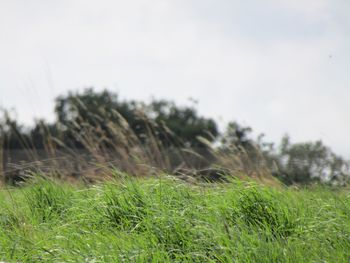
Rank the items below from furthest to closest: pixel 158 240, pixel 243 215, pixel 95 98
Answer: pixel 95 98 < pixel 243 215 < pixel 158 240

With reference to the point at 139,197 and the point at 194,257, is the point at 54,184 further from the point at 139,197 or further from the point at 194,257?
the point at 194,257

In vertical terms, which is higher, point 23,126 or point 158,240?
point 23,126

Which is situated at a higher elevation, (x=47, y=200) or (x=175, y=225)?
(x=47, y=200)

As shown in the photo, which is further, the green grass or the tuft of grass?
the tuft of grass

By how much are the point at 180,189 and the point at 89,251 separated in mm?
1157

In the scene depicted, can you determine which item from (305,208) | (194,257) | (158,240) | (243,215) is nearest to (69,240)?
(158,240)

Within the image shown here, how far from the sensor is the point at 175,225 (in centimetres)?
379

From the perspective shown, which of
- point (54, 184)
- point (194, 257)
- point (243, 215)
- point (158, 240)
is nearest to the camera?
point (194, 257)

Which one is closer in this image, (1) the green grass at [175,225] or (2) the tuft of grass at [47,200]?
(1) the green grass at [175,225]

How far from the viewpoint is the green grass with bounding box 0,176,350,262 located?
11.4 feet

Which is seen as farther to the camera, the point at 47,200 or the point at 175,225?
the point at 47,200

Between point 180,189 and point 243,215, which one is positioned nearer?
point 243,215

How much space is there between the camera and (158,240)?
3801 millimetres

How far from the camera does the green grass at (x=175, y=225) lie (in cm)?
348
